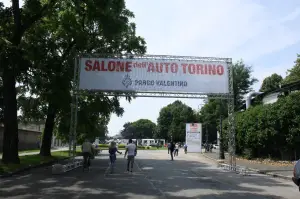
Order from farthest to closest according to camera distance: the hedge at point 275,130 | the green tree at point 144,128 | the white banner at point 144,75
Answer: the green tree at point 144,128
the hedge at point 275,130
the white banner at point 144,75

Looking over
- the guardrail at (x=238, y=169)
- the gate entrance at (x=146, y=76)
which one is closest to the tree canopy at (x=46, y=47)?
the gate entrance at (x=146, y=76)

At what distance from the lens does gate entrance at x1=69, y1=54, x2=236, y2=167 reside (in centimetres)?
2159

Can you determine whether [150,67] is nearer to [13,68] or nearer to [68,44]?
[13,68]

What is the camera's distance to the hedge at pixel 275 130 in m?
25.6

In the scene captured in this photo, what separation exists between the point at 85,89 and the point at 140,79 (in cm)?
349

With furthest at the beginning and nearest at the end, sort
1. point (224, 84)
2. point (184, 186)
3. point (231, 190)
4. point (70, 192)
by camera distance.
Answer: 1. point (224, 84)
2. point (184, 186)
3. point (231, 190)
4. point (70, 192)

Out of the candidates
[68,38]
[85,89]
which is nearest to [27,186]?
[85,89]

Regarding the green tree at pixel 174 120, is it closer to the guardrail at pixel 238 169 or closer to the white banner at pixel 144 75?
the guardrail at pixel 238 169

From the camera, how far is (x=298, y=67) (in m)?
45.3

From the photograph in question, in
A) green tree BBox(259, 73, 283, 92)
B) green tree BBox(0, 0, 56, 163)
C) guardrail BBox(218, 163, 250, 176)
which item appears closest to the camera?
guardrail BBox(218, 163, 250, 176)

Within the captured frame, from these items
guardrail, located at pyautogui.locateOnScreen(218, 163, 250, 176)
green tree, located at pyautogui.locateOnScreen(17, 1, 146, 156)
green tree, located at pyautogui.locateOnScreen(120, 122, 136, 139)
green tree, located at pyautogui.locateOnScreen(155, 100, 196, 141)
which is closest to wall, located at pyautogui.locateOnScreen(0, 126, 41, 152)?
green tree, located at pyautogui.locateOnScreen(17, 1, 146, 156)

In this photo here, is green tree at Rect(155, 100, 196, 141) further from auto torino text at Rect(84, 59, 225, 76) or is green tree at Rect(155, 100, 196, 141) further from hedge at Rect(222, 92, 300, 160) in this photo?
auto torino text at Rect(84, 59, 225, 76)

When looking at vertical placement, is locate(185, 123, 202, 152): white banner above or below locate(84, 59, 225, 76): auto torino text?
below

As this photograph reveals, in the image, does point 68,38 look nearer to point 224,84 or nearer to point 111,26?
point 111,26
